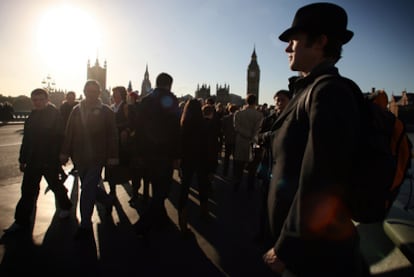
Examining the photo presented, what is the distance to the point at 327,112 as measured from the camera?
1.16 meters

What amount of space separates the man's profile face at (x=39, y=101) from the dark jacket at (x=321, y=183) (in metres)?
4.20

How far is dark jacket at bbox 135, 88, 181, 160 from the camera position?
402 cm

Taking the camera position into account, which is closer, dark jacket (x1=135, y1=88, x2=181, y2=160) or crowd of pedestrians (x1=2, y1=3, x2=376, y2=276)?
crowd of pedestrians (x1=2, y1=3, x2=376, y2=276)

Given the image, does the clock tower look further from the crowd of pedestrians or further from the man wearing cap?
the man wearing cap

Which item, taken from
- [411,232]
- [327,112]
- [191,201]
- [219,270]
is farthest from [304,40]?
[191,201]

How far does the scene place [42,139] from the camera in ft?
14.3

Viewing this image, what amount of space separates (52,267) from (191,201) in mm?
3189

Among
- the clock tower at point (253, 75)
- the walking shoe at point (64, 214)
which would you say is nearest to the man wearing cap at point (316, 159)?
the walking shoe at point (64, 214)

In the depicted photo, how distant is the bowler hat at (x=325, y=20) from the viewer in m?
1.41

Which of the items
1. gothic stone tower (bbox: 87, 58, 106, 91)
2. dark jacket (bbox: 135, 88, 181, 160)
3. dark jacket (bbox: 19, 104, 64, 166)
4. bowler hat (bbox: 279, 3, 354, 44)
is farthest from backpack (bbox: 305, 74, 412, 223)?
gothic stone tower (bbox: 87, 58, 106, 91)

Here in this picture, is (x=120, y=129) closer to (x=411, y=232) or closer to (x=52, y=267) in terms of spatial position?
(x=52, y=267)

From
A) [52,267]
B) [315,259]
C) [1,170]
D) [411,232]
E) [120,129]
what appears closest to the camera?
[315,259]

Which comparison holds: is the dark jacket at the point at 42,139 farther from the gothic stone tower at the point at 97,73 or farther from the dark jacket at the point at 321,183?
the gothic stone tower at the point at 97,73

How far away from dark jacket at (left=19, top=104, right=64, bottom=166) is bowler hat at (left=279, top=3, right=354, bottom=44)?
4.09 metres
